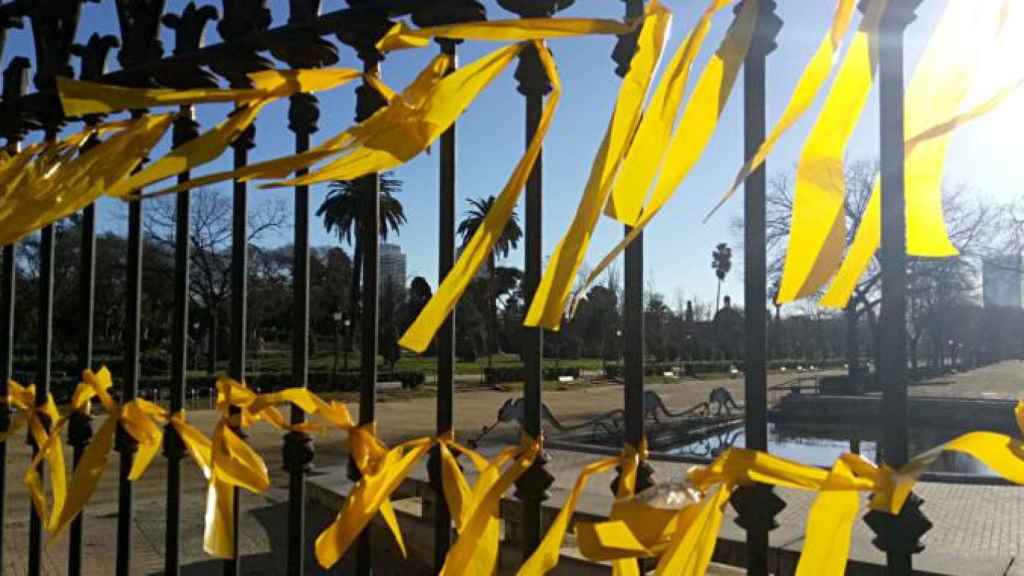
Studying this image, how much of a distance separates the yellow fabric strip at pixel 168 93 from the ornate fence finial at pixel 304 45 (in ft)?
0.79

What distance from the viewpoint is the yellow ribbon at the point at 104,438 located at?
1979 millimetres

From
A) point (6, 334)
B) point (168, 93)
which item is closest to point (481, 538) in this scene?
point (168, 93)

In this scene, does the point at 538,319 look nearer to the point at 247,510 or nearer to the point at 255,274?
the point at 247,510

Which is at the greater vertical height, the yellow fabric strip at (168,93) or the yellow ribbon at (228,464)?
the yellow fabric strip at (168,93)

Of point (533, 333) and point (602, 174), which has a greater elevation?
point (602, 174)

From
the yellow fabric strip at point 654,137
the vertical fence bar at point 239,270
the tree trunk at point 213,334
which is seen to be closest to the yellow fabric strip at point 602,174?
the yellow fabric strip at point 654,137

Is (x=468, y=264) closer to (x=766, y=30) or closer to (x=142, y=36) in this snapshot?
(x=766, y=30)

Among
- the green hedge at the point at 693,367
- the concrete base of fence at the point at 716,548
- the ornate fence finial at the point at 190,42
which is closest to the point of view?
the ornate fence finial at the point at 190,42

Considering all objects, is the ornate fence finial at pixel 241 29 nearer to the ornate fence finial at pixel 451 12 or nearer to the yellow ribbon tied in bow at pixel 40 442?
the ornate fence finial at pixel 451 12

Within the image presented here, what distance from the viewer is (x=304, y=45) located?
1.71m

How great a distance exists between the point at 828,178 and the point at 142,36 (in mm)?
1747

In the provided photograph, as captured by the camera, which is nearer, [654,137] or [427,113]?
[654,137]

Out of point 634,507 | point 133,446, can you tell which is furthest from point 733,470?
point 133,446

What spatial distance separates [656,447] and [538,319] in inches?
632
